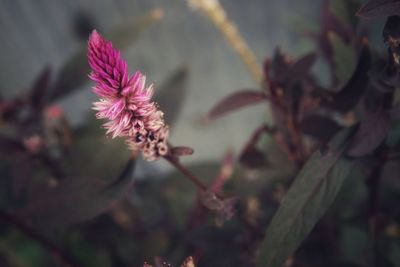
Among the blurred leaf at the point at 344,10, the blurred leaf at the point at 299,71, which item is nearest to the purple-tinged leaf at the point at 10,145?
the blurred leaf at the point at 299,71

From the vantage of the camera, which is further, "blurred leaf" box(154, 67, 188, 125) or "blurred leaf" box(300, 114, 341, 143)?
"blurred leaf" box(154, 67, 188, 125)

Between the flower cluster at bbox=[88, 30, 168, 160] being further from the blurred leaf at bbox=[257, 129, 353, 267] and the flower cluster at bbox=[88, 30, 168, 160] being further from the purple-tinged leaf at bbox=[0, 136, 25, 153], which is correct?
the purple-tinged leaf at bbox=[0, 136, 25, 153]

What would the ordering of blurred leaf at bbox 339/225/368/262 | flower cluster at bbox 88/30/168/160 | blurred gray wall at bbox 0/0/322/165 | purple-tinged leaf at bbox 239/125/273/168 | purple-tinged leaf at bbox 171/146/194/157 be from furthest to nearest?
blurred gray wall at bbox 0/0/322/165 → blurred leaf at bbox 339/225/368/262 → purple-tinged leaf at bbox 239/125/273/168 → purple-tinged leaf at bbox 171/146/194/157 → flower cluster at bbox 88/30/168/160

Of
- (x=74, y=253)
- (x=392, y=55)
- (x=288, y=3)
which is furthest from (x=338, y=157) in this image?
(x=288, y=3)

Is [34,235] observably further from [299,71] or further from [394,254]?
[394,254]

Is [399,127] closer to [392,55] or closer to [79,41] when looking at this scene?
[392,55]

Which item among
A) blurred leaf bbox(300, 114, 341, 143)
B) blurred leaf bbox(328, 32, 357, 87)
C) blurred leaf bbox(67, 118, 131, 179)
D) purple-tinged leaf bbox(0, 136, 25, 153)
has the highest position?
purple-tinged leaf bbox(0, 136, 25, 153)

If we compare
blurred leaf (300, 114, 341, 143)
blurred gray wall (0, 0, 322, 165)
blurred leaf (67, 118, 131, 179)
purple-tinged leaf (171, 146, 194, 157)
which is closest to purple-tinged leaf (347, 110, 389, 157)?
blurred leaf (300, 114, 341, 143)

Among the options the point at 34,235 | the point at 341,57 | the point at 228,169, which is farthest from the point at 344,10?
the point at 34,235
